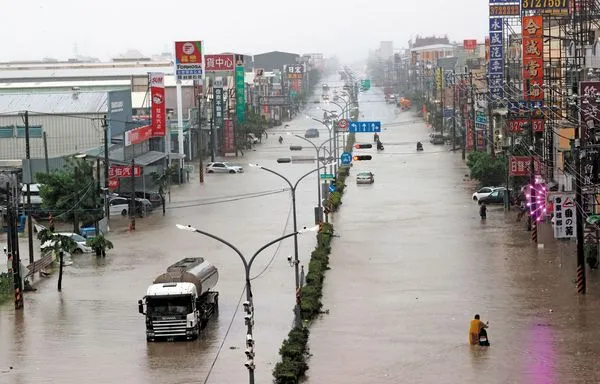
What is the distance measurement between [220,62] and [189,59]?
28130 millimetres

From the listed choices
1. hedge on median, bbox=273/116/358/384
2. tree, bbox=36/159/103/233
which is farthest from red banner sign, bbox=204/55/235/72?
hedge on median, bbox=273/116/358/384

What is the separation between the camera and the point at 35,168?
59.1m

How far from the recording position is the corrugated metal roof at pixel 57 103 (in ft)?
225

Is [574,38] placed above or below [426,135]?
above

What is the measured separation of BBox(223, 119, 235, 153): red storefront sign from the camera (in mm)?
89562

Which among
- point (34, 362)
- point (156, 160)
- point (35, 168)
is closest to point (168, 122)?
point (156, 160)

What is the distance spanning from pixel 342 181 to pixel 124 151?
1201 cm

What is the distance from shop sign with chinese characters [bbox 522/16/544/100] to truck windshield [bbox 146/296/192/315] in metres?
25.9

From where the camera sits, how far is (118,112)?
7106 cm

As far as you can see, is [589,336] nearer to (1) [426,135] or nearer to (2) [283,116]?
(1) [426,135]

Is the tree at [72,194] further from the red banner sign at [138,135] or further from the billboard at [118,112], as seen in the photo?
the billboard at [118,112]

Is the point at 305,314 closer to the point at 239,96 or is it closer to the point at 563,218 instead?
the point at 563,218

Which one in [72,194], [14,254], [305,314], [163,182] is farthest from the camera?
[163,182]

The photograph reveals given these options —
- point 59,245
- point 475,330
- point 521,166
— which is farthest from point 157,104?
point 475,330
